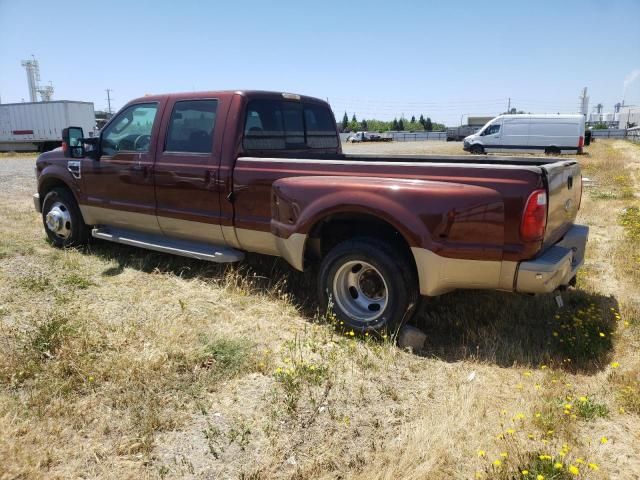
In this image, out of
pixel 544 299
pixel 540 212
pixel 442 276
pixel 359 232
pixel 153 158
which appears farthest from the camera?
pixel 153 158

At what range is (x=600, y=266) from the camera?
5.72m

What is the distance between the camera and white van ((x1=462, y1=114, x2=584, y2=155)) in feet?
88.5

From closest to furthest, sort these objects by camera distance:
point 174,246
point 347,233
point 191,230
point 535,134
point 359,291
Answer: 1. point 359,291
2. point 347,233
3. point 191,230
4. point 174,246
5. point 535,134

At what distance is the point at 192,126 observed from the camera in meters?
5.02

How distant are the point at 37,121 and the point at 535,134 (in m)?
29.8

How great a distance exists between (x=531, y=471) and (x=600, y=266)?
4.13m

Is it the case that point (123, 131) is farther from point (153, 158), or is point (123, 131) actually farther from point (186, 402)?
point (186, 402)

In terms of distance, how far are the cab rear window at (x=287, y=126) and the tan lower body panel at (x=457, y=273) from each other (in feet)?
7.08

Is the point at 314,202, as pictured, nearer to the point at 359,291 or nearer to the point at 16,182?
the point at 359,291

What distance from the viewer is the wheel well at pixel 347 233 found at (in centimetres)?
387

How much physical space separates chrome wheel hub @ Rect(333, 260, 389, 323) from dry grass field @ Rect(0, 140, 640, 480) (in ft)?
0.73

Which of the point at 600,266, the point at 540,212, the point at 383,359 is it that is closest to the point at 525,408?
the point at 383,359

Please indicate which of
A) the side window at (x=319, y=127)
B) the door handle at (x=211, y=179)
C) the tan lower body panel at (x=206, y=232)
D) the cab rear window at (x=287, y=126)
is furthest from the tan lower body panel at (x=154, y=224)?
the side window at (x=319, y=127)

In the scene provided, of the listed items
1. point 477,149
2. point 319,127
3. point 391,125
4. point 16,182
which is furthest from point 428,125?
point 319,127
